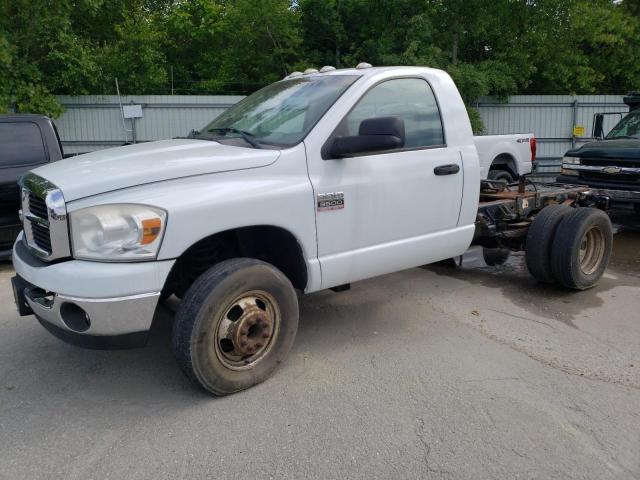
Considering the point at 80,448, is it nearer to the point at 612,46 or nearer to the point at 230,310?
the point at 230,310

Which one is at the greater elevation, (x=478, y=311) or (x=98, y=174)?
(x=98, y=174)

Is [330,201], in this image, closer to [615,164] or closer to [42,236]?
[42,236]

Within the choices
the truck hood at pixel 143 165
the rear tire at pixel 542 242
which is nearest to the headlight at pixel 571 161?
the rear tire at pixel 542 242

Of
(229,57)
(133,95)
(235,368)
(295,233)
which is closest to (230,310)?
(235,368)

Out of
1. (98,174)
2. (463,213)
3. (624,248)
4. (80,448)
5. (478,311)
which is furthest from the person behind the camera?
(624,248)

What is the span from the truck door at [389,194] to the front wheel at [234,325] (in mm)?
444

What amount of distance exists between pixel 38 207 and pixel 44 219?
174 mm

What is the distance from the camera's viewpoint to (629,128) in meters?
9.91

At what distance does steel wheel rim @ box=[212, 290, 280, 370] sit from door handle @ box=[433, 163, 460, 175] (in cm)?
173

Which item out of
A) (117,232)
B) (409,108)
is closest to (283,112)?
(409,108)

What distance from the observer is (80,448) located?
10.8ft

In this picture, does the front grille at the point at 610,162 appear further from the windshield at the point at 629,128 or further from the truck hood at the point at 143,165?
the truck hood at the point at 143,165

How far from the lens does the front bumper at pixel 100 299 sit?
3.28 m

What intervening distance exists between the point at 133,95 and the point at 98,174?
1241 centimetres
